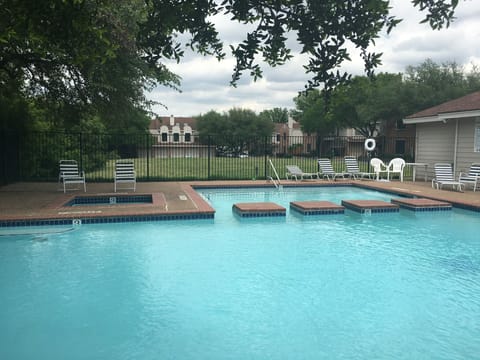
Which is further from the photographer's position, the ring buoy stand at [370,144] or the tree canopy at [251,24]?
the ring buoy stand at [370,144]

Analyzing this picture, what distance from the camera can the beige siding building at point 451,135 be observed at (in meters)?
14.2

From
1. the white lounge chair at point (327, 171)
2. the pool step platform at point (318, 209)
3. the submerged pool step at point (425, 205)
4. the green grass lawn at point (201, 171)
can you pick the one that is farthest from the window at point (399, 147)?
the pool step platform at point (318, 209)

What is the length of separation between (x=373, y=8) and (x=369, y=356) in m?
3.04

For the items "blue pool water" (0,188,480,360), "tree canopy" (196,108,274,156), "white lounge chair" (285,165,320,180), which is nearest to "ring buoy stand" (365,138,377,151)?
"white lounge chair" (285,165,320,180)

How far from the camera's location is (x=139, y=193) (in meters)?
12.1

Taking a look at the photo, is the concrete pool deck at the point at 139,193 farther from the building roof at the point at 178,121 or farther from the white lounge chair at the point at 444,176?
the building roof at the point at 178,121

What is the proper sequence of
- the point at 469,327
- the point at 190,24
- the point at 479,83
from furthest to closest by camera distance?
the point at 479,83 → the point at 469,327 → the point at 190,24

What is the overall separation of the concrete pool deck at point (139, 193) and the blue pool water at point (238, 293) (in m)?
0.67

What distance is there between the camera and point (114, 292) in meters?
5.22

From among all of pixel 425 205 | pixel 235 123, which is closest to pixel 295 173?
pixel 425 205

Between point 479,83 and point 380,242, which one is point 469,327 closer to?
point 380,242

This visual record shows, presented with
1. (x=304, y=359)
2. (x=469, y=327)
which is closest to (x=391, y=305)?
(x=469, y=327)

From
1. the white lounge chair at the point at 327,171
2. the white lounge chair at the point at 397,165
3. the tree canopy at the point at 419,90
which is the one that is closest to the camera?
the white lounge chair at the point at 397,165

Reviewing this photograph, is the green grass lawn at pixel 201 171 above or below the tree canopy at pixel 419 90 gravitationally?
below
